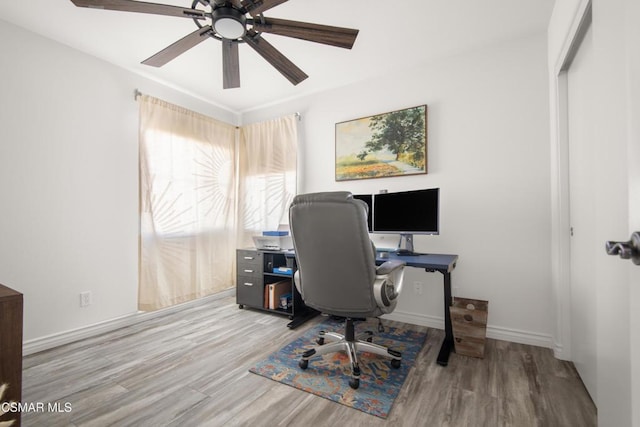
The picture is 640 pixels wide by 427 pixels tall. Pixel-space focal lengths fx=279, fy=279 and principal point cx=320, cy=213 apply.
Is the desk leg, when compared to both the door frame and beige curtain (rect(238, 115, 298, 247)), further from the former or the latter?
beige curtain (rect(238, 115, 298, 247))

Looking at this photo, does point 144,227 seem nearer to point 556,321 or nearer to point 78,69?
point 78,69

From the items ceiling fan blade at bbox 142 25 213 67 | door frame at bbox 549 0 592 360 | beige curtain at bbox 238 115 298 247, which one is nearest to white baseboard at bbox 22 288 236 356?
beige curtain at bbox 238 115 298 247

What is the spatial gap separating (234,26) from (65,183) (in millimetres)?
1995

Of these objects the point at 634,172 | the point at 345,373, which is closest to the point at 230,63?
the point at 634,172

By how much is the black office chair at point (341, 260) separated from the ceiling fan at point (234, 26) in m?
0.97

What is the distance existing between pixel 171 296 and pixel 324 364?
199 cm

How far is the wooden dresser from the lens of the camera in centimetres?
102

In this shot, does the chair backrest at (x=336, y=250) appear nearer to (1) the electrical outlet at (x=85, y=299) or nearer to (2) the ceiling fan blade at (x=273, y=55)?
(2) the ceiling fan blade at (x=273, y=55)

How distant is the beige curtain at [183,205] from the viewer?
9.46ft

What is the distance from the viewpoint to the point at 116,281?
266 cm

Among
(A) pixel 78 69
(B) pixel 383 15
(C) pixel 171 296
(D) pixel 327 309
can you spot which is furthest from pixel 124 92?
(D) pixel 327 309

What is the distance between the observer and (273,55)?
6.21 ft

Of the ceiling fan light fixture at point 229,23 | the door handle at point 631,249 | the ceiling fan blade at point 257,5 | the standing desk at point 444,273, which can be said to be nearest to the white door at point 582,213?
the standing desk at point 444,273

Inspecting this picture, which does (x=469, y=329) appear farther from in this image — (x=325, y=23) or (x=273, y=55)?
(x=325, y=23)
